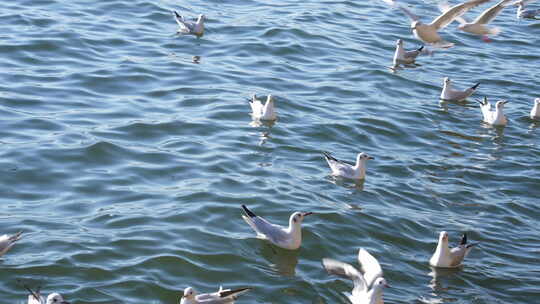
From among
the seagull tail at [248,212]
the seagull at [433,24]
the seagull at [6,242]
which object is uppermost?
the seagull at [433,24]

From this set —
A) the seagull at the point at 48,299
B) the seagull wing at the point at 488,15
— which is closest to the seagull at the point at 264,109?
the seagull wing at the point at 488,15

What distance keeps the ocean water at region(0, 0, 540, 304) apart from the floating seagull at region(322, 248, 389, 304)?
267mm

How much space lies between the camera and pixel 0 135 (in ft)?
52.2

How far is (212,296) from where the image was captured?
11.1m

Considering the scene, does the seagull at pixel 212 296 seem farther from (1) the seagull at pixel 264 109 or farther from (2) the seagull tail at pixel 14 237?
(1) the seagull at pixel 264 109

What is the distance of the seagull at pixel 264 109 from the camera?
57.6ft

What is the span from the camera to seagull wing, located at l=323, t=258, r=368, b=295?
1161 cm

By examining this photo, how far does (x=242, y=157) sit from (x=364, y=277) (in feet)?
15.0

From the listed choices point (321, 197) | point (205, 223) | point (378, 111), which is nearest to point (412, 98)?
point (378, 111)

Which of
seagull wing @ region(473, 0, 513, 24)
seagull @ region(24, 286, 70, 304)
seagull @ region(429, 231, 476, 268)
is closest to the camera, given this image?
seagull @ region(24, 286, 70, 304)

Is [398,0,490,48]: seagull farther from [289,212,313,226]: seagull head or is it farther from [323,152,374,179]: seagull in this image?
[289,212,313,226]: seagull head

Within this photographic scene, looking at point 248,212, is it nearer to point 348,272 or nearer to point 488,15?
point 348,272

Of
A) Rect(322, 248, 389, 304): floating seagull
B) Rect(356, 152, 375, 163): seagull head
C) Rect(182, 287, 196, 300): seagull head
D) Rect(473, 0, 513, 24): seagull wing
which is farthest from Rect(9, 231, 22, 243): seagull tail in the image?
Rect(473, 0, 513, 24): seagull wing

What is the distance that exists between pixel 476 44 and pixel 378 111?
23.5ft
